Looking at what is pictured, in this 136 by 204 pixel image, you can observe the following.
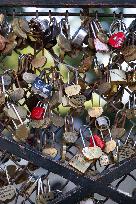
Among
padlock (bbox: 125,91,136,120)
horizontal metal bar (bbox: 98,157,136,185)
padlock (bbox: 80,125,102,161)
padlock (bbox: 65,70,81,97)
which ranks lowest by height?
horizontal metal bar (bbox: 98,157,136,185)

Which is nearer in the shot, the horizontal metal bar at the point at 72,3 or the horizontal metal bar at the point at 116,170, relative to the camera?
the horizontal metal bar at the point at 72,3

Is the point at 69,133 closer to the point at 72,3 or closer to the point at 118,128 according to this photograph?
the point at 118,128

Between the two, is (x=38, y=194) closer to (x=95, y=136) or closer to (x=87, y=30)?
(x=95, y=136)

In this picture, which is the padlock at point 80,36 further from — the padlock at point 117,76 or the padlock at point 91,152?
the padlock at point 91,152

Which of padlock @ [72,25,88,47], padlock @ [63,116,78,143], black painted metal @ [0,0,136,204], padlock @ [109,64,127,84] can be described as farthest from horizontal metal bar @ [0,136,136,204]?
padlock @ [72,25,88,47]

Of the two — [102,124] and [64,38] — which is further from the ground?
[64,38]

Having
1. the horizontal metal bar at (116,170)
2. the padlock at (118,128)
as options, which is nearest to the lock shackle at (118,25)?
the padlock at (118,128)

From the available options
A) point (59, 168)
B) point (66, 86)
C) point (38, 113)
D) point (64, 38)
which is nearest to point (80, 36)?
point (64, 38)

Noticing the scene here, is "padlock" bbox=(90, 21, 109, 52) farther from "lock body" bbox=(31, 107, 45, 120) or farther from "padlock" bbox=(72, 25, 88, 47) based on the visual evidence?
"lock body" bbox=(31, 107, 45, 120)
